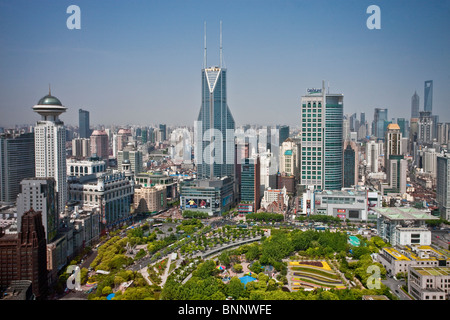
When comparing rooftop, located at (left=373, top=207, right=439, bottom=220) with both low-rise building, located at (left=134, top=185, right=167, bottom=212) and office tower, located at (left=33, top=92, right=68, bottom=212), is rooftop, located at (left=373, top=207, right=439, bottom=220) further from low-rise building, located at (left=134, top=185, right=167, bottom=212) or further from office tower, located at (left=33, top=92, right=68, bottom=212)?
office tower, located at (left=33, top=92, right=68, bottom=212)

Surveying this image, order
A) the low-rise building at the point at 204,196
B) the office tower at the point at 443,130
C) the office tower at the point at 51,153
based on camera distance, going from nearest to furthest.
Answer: the office tower at the point at 443,130 < the office tower at the point at 51,153 < the low-rise building at the point at 204,196

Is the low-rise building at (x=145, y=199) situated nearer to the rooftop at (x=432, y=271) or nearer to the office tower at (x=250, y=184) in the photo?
the office tower at (x=250, y=184)

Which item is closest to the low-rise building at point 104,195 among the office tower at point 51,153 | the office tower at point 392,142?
the office tower at point 51,153

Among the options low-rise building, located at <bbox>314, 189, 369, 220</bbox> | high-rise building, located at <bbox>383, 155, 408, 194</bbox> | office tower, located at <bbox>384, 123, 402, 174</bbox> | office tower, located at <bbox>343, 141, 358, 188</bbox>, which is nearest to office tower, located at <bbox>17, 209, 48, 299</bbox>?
low-rise building, located at <bbox>314, 189, 369, 220</bbox>

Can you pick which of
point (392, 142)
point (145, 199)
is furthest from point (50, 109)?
point (392, 142)

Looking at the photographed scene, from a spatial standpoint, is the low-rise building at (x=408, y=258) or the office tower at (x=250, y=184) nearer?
the low-rise building at (x=408, y=258)

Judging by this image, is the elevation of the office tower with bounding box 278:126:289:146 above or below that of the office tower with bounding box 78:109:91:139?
above
